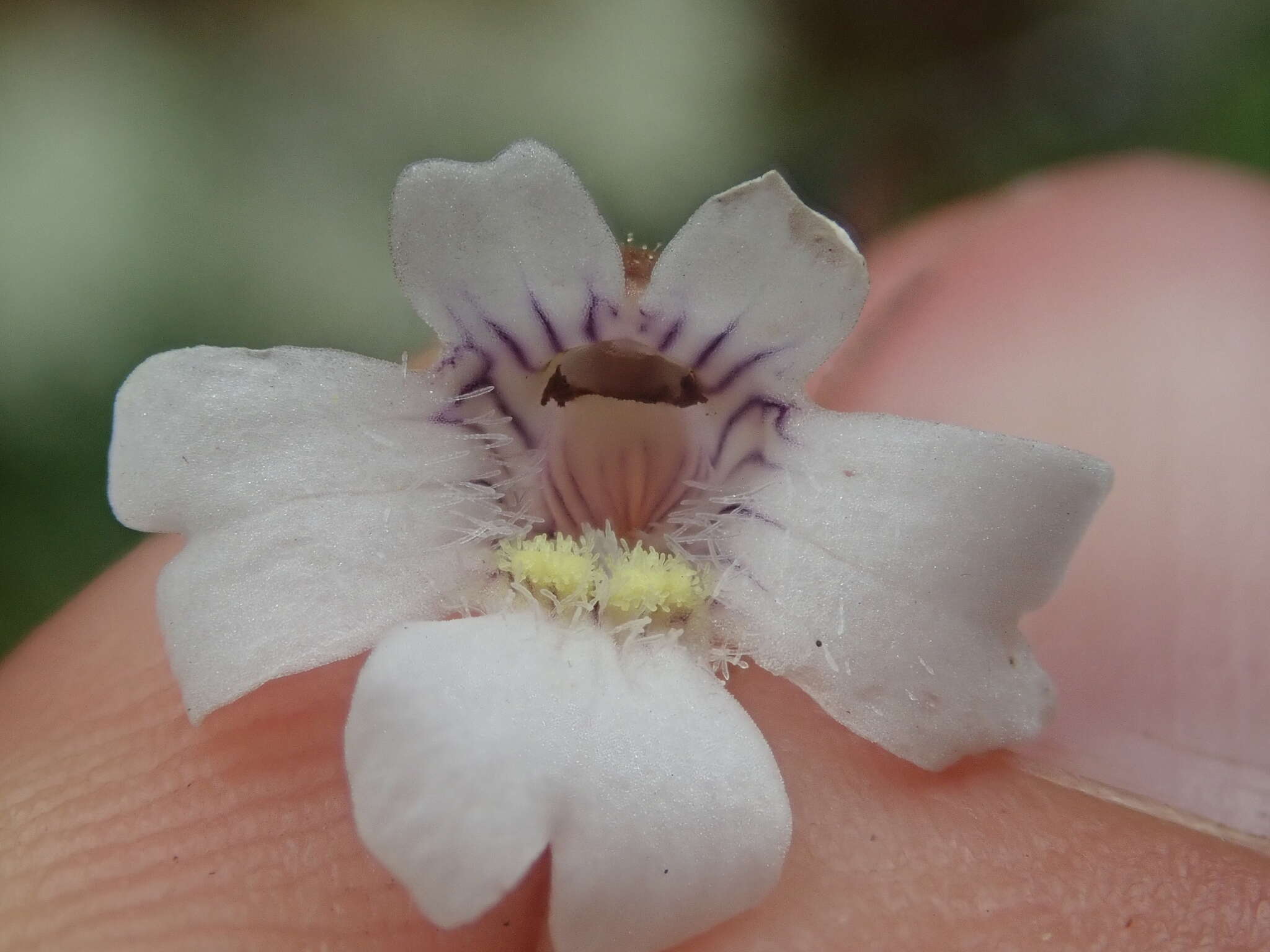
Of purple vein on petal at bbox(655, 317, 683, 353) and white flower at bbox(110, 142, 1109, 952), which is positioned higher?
purple vein on petal at bbox(655, 317, 683, 353)

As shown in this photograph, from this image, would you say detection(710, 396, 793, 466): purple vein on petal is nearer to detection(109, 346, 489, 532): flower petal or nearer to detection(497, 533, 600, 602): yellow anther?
detection(497, 533, 600, 602): yellow anther

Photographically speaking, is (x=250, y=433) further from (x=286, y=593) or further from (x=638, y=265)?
(x=638, y=265)

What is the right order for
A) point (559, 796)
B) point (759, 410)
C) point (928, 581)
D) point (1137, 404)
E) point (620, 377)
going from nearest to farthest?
1. point (559, 796)
2. point (928, 581)
3. point (759, 410)
4. point (620, 377)
5. point (1137, 404)

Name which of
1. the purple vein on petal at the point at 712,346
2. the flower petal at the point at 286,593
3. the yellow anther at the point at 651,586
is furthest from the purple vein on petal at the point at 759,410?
the flower petal at the point at 286,593

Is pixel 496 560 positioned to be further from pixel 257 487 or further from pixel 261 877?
pixel 261 877

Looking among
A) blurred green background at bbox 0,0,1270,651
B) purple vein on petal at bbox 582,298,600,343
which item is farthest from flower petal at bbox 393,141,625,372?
blurred green background at bbox 0,0,1270,651

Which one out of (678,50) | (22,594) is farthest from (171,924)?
(678,50)

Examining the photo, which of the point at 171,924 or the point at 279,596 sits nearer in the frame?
the point at 279,596

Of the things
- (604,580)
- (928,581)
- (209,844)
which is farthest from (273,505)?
(928,581)
